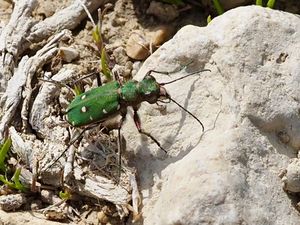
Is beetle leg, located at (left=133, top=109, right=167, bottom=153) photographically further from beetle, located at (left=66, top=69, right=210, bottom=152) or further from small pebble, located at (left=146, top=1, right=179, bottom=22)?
small pebble, located at (left=146, top=1, right=179, bottom=22)

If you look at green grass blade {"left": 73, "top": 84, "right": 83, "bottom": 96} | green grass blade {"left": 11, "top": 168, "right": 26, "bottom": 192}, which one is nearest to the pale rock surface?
green grass blade {"left": 73, "top": 84, "right": 83, "bottom": 96}

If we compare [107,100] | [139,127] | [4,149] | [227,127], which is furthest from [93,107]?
[227,127]

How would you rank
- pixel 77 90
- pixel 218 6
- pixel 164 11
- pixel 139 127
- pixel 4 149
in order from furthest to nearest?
pixel 164 11 → pixel 218 6 → pixel 77 90 → pixel 4 149 → pixel 139 127

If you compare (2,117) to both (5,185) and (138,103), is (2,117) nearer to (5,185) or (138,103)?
(5,185)

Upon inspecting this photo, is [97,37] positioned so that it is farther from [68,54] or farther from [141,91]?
[141,91]

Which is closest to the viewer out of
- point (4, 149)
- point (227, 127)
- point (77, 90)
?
point (227, 127)

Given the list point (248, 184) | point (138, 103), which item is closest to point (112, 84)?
point (138, 103)

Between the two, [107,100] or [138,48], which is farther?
[138,48]
